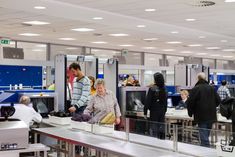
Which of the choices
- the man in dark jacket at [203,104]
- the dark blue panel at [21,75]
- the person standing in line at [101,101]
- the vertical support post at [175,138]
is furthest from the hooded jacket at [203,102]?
the dark blue panel at [21,75]

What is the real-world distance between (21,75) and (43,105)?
6337 millimetres

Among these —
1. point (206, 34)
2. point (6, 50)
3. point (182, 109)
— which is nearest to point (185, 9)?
point (182, 109)

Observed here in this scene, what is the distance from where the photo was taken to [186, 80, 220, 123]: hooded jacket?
6.58m

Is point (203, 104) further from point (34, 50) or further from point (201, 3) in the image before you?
point (34, 50)

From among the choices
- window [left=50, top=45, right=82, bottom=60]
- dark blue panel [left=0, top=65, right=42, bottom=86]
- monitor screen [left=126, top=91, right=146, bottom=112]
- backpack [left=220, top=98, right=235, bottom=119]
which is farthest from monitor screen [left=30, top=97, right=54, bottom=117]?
window [left=50, top=45, right=82, bottom=60]

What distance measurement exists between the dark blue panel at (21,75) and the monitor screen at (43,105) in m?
5.98

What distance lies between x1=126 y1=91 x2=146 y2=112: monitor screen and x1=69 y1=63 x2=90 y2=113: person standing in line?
219 centimetres

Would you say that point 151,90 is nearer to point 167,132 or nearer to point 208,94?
point 208,94

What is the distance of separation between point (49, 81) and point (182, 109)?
640cm

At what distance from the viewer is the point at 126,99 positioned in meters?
8.92

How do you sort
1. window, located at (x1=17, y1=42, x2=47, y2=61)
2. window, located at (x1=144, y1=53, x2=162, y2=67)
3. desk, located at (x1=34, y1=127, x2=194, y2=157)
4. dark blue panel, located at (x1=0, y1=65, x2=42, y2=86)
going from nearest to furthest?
desk, located at (x1=34, y1=127, x2=194, y2=157) < dark blue panel, located at (x1=0, y1=65, x2=42, y2=86) < window, located at (x1=17, y1=42, x2=47, y2=61) < window, located at (x1=144, y1=53, x2=162, y2=67)

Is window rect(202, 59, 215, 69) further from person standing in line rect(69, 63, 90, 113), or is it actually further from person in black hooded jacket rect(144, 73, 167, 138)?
person standing in line rect(69, 63, 90, 113)

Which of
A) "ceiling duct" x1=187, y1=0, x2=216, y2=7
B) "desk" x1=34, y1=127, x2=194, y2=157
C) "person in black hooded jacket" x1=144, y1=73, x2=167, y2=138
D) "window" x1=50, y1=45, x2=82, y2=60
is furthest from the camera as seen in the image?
"window" x1=50, y1=45, x2=82, y2=60

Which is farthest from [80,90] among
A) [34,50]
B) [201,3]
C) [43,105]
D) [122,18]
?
[34,50]
